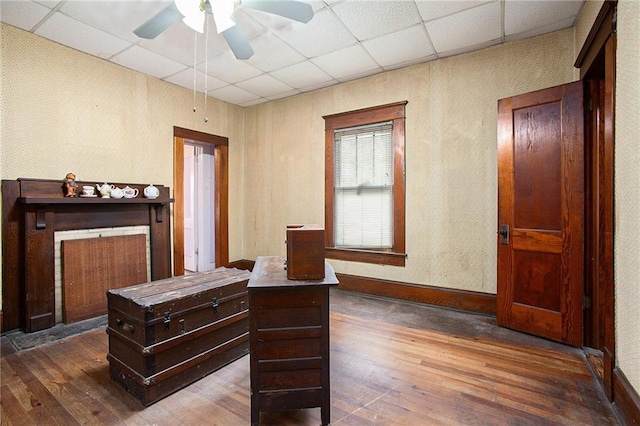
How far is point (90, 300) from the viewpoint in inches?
131

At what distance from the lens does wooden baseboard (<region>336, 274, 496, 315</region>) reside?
3348 mm

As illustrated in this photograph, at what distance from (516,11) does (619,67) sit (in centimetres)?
125

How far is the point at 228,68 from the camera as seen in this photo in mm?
3822

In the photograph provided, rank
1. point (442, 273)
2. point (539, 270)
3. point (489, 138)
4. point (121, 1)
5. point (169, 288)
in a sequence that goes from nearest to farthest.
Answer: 1. point (169, 288)
2. point (121, 1)
3. point (539, 270)
4. point (489, 138)
5. point (442, 273)

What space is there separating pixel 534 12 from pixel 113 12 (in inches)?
151

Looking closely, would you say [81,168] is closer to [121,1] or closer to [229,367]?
[121,1]

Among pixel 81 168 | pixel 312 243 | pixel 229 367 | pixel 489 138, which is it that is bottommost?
pixel 229 367

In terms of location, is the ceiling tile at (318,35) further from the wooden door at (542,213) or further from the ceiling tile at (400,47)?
→ the wooden door at (542,213)

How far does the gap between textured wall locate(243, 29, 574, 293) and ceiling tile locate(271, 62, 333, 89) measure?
291mm

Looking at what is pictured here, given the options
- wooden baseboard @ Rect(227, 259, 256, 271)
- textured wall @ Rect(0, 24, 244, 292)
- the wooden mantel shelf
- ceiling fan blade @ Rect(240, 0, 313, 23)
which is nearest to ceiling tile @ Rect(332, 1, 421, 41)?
ceiling fan blade @ Rect(240, 0, 313, 23)

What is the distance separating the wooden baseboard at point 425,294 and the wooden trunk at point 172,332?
2.08 metres

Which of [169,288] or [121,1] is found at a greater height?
[121,1]

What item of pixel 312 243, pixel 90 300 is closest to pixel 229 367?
pixel 312 243

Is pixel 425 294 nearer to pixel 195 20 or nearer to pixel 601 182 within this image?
pixel 601 182
